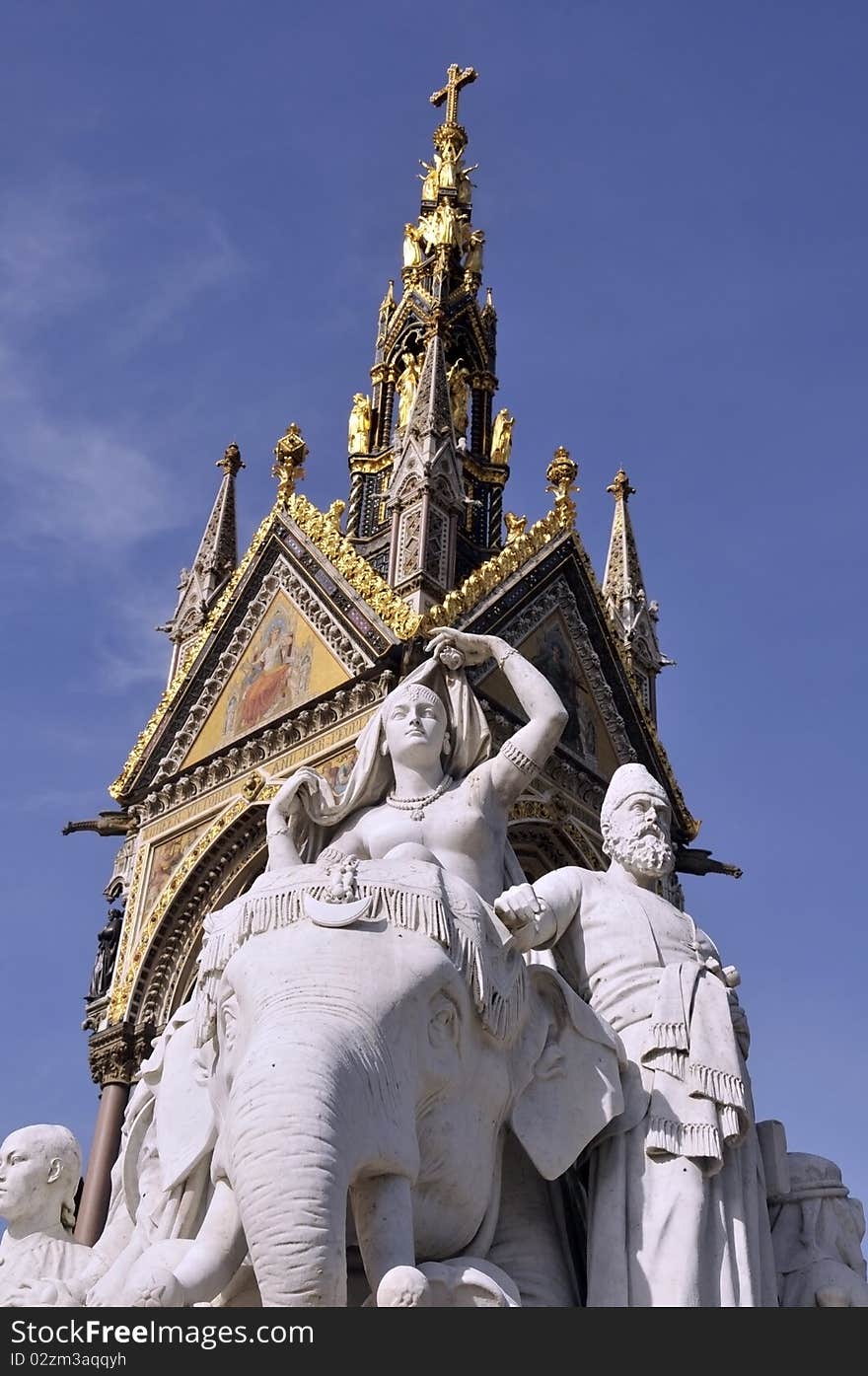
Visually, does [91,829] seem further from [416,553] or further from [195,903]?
[416,553]

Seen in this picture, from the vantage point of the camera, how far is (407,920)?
350cm

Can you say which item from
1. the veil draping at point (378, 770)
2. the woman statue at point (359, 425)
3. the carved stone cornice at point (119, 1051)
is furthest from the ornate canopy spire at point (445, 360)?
the veil draping at point (378, 770)

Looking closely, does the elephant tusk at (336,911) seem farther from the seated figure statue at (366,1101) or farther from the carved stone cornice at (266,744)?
the carved stone cornice at (266,744)

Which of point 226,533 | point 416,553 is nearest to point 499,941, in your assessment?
point 416,553

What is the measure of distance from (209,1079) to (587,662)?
18.9m

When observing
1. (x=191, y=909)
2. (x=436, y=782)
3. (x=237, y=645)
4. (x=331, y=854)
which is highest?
(x=237, y=645)

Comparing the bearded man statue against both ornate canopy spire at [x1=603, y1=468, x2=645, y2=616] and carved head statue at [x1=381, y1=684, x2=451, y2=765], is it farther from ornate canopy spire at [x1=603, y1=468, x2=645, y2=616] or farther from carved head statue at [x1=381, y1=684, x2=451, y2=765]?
ornate canopy spire at [x1=603, y1=468, x2=645, y2=616]

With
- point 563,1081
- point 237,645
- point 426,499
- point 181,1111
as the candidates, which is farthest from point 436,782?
point 237,645

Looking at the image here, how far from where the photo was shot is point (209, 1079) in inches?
143

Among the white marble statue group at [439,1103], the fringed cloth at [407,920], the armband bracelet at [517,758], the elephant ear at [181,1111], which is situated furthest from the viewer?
the armband bracelet at [517,758]

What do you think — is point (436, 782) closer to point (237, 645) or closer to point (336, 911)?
point (336, 911)

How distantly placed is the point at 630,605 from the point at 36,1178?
22100 millimetres

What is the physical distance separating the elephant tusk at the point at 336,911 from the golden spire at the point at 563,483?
18.6 metres

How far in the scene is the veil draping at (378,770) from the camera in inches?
177
